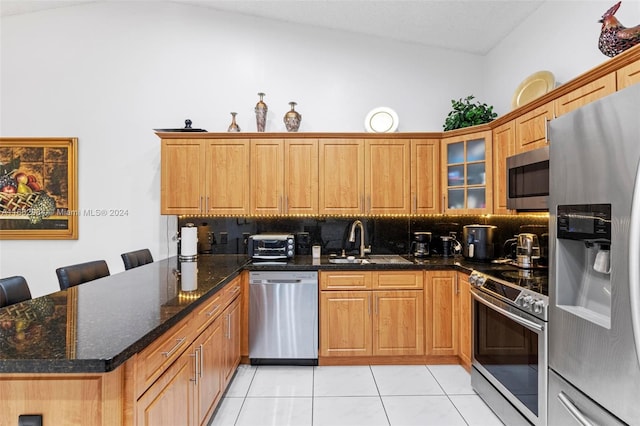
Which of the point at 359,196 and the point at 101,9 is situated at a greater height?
the point at 101,9

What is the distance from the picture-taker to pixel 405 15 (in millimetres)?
3227

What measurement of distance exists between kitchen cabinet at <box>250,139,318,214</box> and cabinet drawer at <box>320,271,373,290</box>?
2.24 ft

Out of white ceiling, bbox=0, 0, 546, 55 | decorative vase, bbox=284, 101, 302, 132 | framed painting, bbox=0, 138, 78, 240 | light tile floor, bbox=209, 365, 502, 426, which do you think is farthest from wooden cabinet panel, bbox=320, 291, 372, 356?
framed painting, bbox=0, 138, 78, 240

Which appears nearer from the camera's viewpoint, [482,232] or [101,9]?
[482,232]

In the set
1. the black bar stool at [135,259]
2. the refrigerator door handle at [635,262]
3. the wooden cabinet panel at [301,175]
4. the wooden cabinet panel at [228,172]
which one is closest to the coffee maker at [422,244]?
the wooden cabinet panel at [301,175]

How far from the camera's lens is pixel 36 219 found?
3631 mm

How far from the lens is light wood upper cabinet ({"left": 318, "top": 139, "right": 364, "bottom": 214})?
132 inches

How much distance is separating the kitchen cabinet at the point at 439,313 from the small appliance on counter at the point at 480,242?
313mm

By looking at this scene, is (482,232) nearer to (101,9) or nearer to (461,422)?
(461,422)

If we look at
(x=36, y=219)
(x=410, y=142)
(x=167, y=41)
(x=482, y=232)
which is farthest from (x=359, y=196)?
(x=36, y=219)

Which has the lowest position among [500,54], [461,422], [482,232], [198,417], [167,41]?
[461,422]

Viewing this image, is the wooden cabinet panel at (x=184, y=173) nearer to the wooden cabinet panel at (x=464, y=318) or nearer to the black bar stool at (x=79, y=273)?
the black bar stool at (x=79, y=273)

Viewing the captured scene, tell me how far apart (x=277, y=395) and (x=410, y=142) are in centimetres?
253

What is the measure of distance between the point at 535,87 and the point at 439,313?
2.03m
